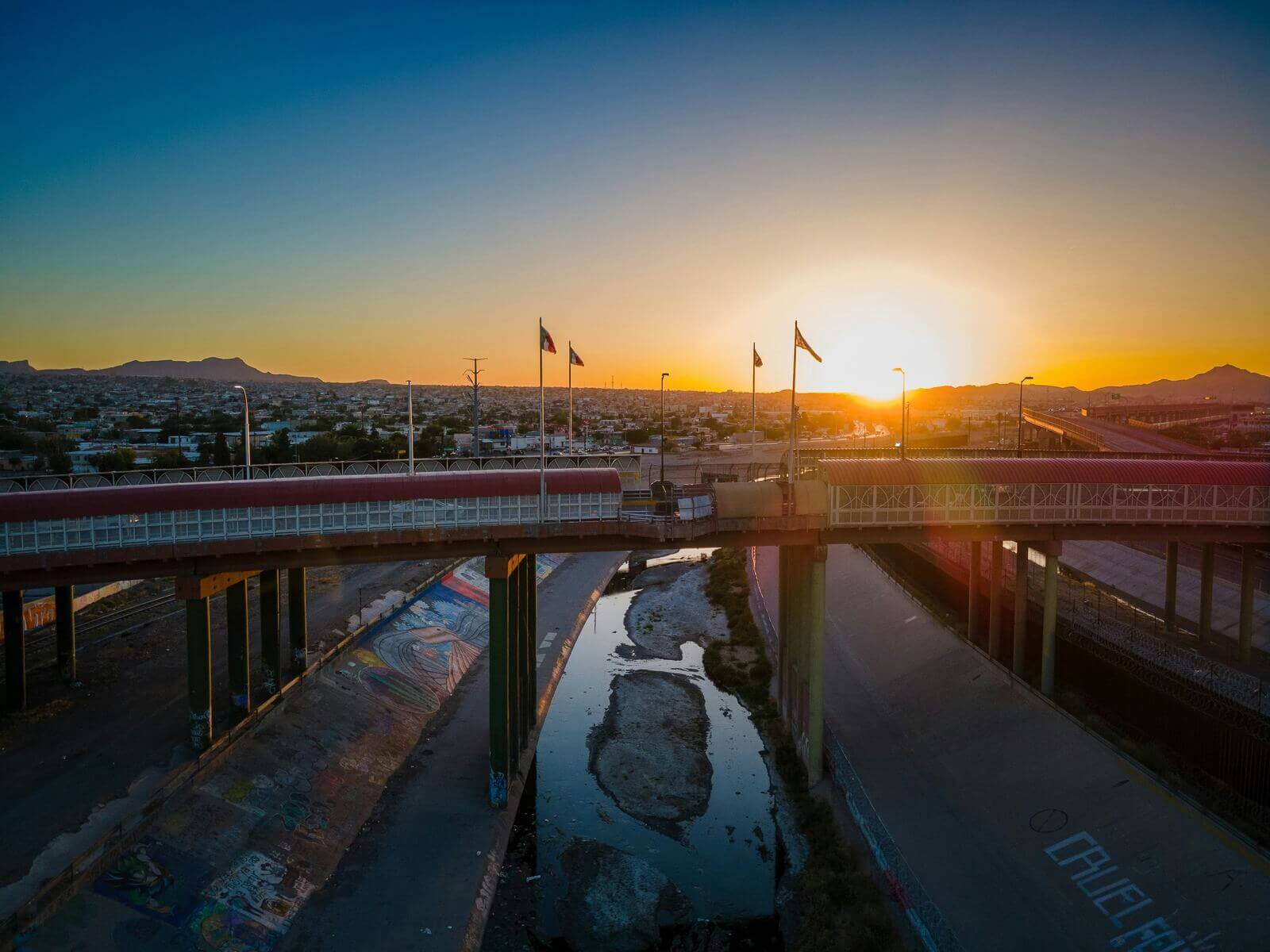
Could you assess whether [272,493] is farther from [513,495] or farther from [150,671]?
[150,671]

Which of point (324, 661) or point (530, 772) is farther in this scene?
point (324, 661)

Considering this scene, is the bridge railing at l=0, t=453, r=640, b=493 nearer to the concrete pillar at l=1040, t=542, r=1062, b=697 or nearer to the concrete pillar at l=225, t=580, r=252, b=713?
the concrete pillar at l=225, t=580, r=252, b=713

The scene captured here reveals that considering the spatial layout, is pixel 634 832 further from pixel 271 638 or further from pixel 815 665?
pixel 271 638

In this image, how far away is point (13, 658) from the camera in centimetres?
3644

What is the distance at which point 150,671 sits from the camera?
42.2 m

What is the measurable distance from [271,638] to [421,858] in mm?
15427

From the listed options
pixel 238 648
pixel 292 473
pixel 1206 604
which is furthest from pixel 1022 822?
pixel 292 473

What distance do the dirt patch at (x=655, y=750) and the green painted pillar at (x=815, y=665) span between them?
5.10 metres

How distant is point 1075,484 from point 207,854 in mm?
36247

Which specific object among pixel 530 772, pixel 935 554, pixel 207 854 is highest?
pixel 935 554

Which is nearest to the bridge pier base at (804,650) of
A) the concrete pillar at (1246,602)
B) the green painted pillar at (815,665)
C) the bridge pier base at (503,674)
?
the green painted pillar at (815,665)

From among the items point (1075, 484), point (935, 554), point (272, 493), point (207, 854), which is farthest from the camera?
point (935, 554)

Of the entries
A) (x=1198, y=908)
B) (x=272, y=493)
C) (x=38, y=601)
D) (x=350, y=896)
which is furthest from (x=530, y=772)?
(x=38, y=601)

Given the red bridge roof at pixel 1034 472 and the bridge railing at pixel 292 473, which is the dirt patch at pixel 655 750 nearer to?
the bridge railing at pixel 292 473
